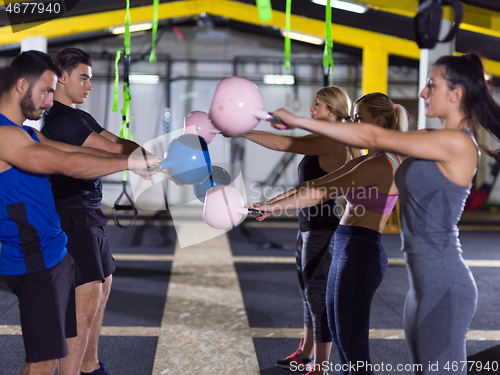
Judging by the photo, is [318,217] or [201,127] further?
[318,217]

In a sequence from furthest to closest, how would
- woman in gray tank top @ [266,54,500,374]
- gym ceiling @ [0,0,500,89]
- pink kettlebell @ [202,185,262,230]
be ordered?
gym ceiling @ [0,0,500,89], pink kettlebell @ [202,185,262,230], woman in gray tank top @ [266,54,500,374]

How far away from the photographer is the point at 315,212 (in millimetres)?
2301

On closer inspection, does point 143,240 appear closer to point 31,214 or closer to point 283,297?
point 283,297

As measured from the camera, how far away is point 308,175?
232 centimetres

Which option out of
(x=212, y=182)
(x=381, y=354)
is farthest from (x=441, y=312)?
(x=381, y=354)

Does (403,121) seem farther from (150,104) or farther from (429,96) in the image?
(150,104)

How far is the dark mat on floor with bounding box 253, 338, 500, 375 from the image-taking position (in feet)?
8.16

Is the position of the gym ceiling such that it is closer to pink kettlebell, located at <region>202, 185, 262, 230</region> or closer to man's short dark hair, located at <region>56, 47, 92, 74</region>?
man's short dark hair, located at <region>56, 47, 92, 74</region>

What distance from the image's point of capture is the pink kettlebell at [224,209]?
183 cm

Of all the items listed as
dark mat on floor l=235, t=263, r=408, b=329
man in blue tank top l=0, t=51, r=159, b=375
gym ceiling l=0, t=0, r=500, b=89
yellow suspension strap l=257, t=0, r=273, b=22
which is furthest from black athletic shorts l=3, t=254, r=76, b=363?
gym ceiling l=0, t=0, r=500, b=89

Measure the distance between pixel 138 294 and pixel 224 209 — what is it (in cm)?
237

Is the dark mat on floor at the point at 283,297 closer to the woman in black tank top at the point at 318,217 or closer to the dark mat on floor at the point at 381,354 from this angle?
the dark mat on floor at the point at 381,354

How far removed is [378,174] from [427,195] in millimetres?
359

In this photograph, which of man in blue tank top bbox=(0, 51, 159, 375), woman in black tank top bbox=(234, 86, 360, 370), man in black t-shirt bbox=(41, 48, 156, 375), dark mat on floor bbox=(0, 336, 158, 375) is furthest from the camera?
dark mat on floor bbox=(0, 336, 158, 375)
